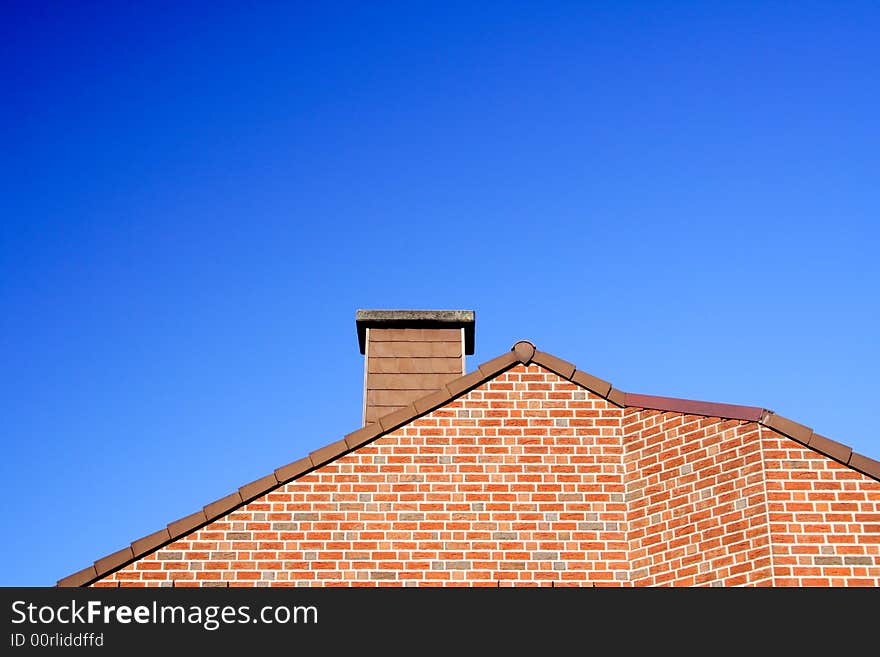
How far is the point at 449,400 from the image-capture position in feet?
40.7

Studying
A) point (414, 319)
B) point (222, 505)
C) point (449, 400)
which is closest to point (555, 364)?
point (449, 400)

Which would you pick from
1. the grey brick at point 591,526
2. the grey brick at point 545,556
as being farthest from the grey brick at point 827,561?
the grey brick at point 545,556

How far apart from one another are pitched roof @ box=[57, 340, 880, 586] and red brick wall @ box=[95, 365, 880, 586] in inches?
3.5

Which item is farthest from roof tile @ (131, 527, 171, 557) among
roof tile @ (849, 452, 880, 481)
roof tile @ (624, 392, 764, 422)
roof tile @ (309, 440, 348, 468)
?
roof tile @ (849, 452, 880, 481)

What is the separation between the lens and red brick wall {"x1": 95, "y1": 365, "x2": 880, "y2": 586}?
10.9 metres

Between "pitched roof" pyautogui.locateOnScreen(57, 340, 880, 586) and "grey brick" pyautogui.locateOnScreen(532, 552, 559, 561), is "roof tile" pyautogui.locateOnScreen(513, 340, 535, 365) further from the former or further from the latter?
"grey brick" pyautogui.locateOnScreen(532, 552, 559, 561)

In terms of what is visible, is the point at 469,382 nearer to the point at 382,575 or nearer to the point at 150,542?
the point at 382,575

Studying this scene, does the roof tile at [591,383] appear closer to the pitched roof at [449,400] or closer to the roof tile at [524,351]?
the pitched roof at [449,400]

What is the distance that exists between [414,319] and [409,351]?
0.49 m
